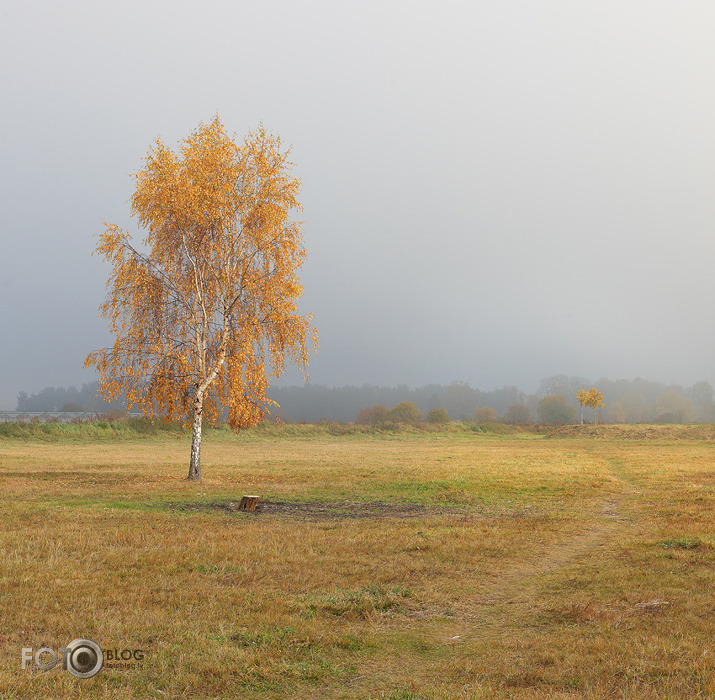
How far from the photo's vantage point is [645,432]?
8169 centimetres

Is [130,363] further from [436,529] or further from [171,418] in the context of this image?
[436,529]

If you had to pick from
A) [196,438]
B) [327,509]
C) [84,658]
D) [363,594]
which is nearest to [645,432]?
[196,438]

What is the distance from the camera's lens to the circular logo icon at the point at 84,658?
704 cm

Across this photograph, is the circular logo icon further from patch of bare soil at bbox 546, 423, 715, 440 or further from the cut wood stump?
patch of bare soil at bbox 546, 423, 715, 440

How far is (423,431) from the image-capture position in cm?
10025

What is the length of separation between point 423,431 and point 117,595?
91880 millimetres

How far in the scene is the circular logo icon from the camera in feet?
23.1

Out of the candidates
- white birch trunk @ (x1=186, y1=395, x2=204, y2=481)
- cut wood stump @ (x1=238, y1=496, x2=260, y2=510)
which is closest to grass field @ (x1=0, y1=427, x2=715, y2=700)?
cut wood stump @ (x1=238, y1=496, x2=260, y2=510)

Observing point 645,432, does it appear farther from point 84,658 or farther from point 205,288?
point 84,658

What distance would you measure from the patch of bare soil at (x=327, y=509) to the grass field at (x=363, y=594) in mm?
111

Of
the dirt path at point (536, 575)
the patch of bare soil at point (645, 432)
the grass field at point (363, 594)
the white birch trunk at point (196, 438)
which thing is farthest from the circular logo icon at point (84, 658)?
the patch of bare soil at point (645, 432)

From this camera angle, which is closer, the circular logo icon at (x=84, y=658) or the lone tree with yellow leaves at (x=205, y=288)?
the circular logo icon at (x=84, y=658)

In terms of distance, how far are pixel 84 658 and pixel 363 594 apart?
4404mm

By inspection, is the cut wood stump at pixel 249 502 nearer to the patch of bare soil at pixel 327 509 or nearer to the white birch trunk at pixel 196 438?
the patch of bare soil at pixel 327 509
